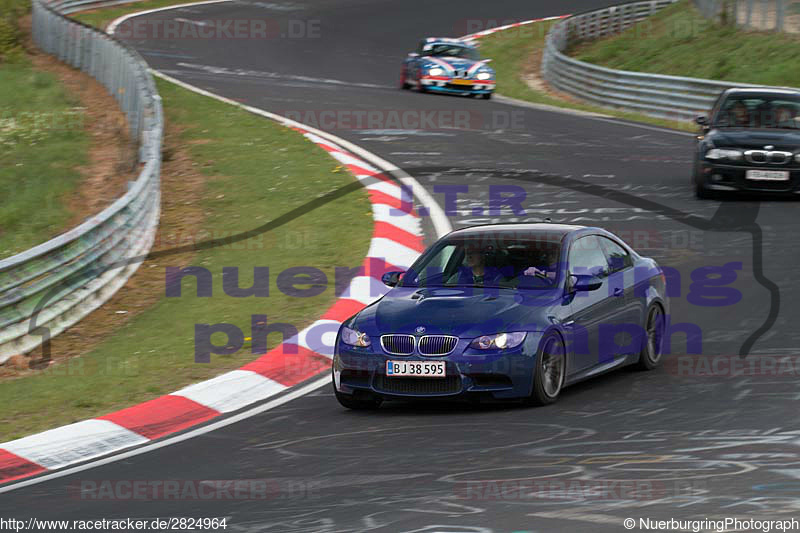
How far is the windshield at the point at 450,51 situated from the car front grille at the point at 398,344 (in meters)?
21.7

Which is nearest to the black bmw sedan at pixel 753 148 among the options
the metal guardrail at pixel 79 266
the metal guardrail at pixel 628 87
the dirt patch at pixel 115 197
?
the metal guardrail at pixel 628 87

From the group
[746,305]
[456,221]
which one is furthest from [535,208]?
[746,305]

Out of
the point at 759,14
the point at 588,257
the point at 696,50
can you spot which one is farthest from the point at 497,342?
the point at 696,50

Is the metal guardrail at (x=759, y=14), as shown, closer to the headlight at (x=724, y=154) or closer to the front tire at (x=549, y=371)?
the headlight at (x=724, y=154)

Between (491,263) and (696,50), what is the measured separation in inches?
1062

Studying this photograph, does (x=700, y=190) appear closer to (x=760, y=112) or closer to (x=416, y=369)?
(x=760, y=112)

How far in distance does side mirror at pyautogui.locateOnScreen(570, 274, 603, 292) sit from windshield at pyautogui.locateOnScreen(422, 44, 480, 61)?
68.3 feet

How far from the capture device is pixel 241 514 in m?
6.75

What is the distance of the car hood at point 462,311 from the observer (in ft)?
29.4

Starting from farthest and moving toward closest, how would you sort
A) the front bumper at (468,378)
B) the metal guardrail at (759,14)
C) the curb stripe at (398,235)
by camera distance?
the metal guardrail at (759,14) < the curb stripe at (398,235) < the front bumper at (468,378)

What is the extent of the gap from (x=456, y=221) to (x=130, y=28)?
28777mm

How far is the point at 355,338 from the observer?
9.23 meters

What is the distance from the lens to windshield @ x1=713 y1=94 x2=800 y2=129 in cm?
1786

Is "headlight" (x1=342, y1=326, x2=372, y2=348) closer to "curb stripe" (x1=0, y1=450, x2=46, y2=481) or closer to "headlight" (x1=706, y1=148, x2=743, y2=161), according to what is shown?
"curb stripe" (x1=0, y1=450, x2=46, y2=481)
